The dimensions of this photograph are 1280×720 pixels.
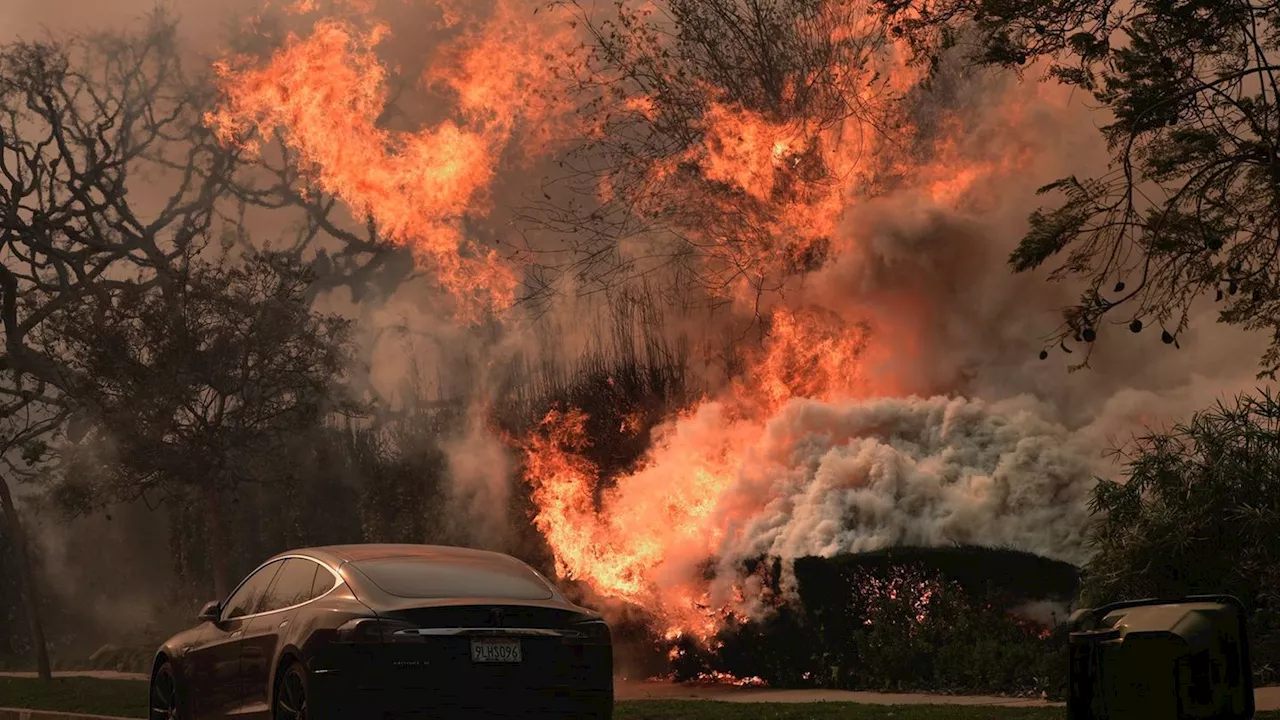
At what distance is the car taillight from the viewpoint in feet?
32.3

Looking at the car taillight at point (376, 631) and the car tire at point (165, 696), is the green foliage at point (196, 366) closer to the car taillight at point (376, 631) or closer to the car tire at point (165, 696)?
the car tire at point (165, 696)

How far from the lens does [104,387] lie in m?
28.3

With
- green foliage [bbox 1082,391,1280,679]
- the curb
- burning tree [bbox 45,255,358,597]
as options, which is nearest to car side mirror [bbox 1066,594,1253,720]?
green foliage [bbox 1082,391,1280,679]

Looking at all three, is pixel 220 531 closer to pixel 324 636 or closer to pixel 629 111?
pixel 629 111

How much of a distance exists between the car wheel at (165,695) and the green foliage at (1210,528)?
7.66 m

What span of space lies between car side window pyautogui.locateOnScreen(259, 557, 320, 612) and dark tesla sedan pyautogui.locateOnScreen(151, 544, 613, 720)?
14 millimetres

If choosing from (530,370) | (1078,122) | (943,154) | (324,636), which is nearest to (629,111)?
(943,154)

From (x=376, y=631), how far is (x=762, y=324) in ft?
51.5

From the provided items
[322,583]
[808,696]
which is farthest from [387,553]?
[808,696]

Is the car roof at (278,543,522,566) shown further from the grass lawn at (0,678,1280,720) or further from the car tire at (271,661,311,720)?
the grass lawn at (0,678,1280,720)

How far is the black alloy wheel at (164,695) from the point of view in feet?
40.7

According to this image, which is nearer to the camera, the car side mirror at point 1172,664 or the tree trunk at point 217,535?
the car side mirror at point 1172,664

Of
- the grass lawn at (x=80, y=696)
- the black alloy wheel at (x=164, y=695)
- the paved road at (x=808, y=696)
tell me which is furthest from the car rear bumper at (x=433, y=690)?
the grass lawn at (x=80, y=696)

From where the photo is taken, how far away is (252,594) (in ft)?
38.7
